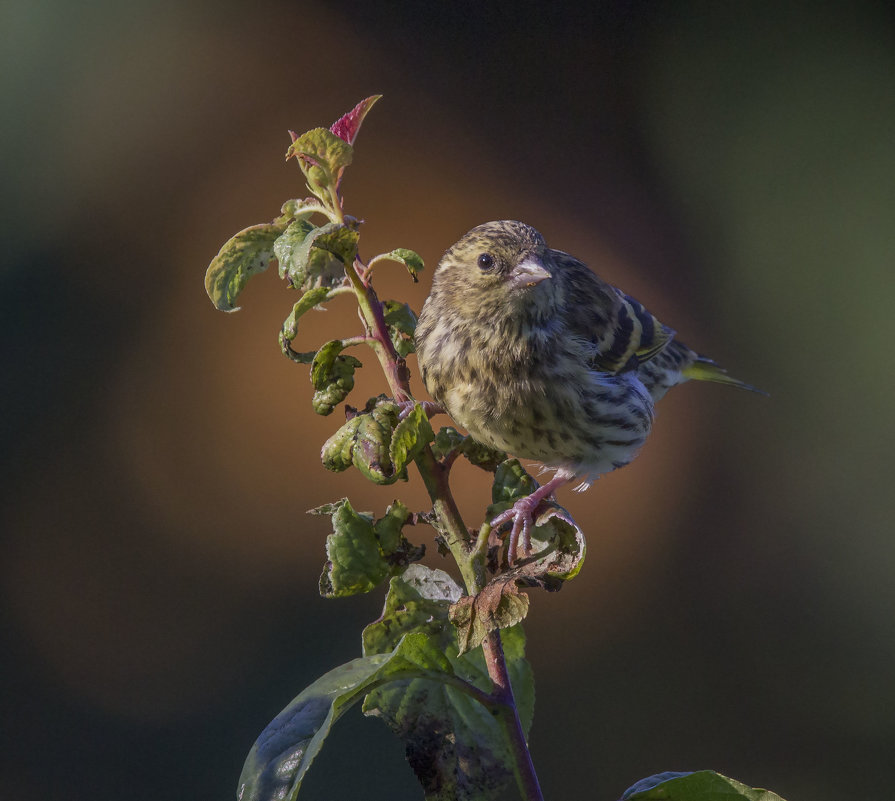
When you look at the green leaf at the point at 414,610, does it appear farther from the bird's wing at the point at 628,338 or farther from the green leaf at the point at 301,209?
the bird's wing at the point at 628,338

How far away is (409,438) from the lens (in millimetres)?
907

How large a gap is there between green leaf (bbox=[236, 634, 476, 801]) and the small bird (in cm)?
68

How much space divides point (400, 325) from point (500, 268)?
2.17 ft

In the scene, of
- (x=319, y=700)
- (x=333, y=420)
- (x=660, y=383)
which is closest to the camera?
(x=319, y=700)

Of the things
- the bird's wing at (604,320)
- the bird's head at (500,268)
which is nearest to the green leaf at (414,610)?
the bird's head at (500,268)

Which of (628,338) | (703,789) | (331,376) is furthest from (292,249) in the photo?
(628,338)

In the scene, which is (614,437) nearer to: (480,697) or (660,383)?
(660,383)

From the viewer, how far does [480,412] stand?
1.59 m

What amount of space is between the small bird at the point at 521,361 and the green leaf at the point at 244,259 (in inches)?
24.5

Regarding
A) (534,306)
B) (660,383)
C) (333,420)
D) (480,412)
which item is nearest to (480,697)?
(480,412)

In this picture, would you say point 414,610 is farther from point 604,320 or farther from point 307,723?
point 604,320

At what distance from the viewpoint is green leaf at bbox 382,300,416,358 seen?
1.05 meters

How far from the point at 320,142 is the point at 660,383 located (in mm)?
1584

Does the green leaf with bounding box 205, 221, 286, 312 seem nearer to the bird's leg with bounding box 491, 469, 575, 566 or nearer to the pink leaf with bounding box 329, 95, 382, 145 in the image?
the pink leaf with bounding box 329, 95, 382, 145
